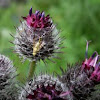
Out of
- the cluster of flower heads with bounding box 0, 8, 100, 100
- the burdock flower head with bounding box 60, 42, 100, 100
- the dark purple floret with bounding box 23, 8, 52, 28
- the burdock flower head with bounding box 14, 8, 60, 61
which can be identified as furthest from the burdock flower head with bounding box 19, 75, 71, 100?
the dark purple floret with bounding box 23, 8, 52, 28

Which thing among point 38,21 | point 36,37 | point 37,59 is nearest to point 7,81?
point 37,59

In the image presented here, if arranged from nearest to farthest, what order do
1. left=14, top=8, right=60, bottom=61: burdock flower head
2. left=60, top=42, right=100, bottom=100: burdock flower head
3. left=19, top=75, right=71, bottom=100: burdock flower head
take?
left=19, top=75, right=71, bottom=100: burdock flower head < left=60, top=42, right=100, bottom=100: burdock flower head < left=14, top=8, right=60, bottom=61: burdock flower head

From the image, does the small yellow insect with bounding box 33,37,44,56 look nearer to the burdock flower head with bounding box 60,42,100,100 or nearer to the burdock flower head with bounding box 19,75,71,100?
the burdock flower head with bounding box 19,75,71,100

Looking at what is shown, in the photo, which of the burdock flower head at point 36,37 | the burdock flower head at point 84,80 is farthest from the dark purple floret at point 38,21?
the burdock flower head at point 84,80

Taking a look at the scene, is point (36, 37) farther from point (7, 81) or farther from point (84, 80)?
point (84, 80)

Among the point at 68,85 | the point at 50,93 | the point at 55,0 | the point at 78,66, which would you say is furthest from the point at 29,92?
the point at 55,0

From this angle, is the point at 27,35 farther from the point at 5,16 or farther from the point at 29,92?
the point at 5,16
